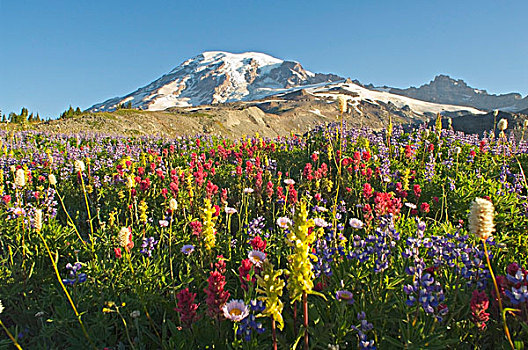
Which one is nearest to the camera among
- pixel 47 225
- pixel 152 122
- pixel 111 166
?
pixel 47 225

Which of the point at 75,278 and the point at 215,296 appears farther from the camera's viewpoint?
the point at 75,278

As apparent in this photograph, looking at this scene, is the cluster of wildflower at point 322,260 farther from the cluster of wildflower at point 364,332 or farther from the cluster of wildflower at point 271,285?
the cluster of wildflower at point 271,285

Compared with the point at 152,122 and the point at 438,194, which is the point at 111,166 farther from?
the point at 152,122

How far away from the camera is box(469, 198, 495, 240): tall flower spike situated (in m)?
1.50

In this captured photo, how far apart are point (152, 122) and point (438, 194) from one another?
28711mm

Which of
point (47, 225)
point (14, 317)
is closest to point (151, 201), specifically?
point (47, 225)

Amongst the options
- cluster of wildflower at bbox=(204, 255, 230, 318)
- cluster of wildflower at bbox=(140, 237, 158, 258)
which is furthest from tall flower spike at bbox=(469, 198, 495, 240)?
cluster of wildflower at bbox=(140, 237, 158, 258)

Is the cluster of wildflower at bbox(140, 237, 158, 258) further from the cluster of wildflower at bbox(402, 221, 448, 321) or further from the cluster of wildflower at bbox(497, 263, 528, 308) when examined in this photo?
the cluster of wildflower at bbox(497, 263, 528, 308)

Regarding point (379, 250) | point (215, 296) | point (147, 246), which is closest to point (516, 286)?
point (379, 250)

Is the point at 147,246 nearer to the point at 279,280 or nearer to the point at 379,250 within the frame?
the point at 279,280

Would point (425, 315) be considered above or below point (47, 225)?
below

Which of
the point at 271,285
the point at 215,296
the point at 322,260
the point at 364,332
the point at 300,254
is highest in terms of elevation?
the point at 300,254

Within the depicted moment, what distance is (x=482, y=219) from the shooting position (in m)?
1.51

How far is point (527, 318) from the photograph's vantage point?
6.55 ft
